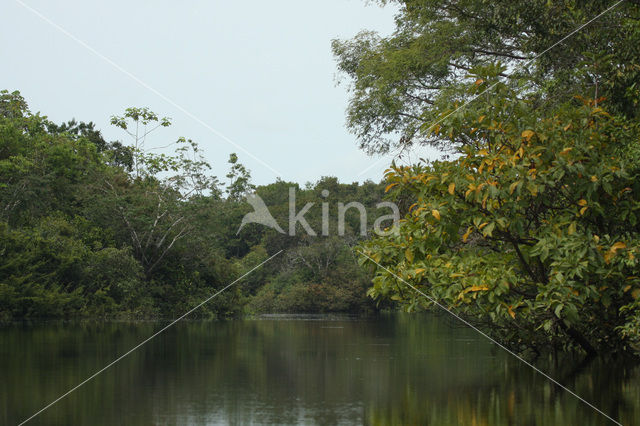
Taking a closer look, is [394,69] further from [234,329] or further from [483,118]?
[234,329]

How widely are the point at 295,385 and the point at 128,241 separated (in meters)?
23.8

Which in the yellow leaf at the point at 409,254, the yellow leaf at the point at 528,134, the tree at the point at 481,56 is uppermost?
the tree at the point at 481,56

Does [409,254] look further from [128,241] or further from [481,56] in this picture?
[128,241]

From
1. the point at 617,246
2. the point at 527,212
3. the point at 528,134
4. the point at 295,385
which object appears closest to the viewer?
the point at 617,246

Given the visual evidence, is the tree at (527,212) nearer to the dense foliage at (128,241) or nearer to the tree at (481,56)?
the tree at (481,56)

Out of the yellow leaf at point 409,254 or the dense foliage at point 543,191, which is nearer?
the dense foliage at point 543,191

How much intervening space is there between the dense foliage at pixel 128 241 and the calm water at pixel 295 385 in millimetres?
9474

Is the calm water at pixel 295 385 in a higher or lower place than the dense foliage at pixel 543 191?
lower

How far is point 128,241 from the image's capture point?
34781 mm

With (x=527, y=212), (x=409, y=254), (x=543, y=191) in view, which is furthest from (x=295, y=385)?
(x=543, y=191)

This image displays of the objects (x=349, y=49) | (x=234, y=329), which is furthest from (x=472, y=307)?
(x=234, y=329)

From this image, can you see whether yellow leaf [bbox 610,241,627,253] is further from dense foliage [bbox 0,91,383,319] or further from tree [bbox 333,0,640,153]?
dense foliage [bbox 0,91,383,319]

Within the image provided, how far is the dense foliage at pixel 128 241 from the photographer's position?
2994 cm

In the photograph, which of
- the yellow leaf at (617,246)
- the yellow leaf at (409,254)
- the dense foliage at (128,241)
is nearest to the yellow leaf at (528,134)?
the yellow leaf at (617,246)
